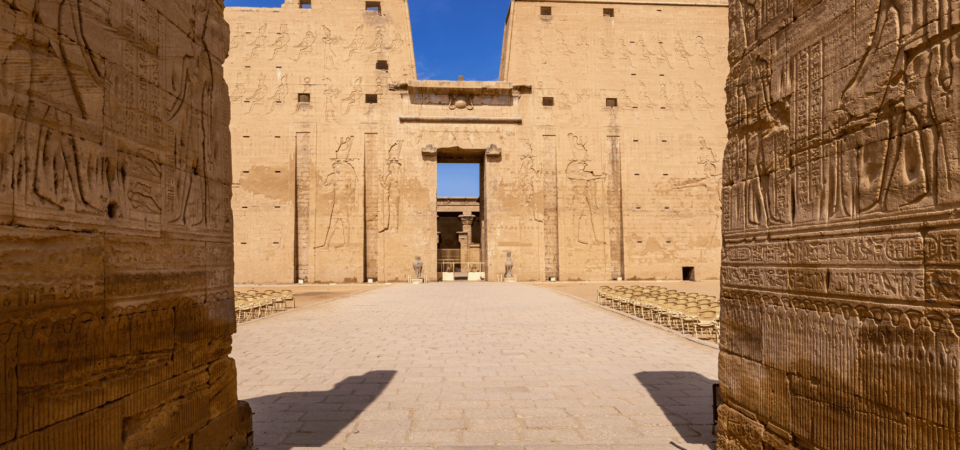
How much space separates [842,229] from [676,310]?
671 centimetres

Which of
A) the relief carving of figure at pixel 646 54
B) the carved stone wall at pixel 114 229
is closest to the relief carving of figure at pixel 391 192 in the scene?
the relief carving of figure at pixel 646 54

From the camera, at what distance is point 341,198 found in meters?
20.9

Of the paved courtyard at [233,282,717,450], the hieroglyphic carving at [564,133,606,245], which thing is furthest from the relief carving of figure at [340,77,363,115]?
the paved courtyard at [233,282,717,450]

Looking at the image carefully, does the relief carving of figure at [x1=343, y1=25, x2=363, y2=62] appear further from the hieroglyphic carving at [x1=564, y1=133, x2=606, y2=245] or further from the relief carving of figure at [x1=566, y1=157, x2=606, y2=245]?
the relief carving of figure at [x1=566, y1=157, x2=606, y2=245]

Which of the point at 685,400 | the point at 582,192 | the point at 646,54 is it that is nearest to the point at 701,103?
the point at 646,54

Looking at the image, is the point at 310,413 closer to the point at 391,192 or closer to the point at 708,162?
the point at 391,192

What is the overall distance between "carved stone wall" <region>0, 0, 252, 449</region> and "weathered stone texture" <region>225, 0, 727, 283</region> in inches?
716

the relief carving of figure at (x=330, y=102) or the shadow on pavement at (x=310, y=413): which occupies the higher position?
the relief carving of figure at (x=330, y=102)

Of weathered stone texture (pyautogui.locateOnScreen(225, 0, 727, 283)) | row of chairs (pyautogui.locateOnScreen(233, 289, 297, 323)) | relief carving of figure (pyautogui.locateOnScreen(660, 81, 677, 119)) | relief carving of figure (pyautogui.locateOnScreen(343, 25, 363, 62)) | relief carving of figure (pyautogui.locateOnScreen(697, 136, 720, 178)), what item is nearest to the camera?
row of chairs (pyautogui.locateOnScreen(233, 289, 297, 323))

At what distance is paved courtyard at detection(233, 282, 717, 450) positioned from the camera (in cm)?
344

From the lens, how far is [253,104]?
69.1ft

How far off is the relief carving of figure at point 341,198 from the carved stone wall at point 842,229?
63.2 feet

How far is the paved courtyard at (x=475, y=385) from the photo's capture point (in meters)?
→ 3.44

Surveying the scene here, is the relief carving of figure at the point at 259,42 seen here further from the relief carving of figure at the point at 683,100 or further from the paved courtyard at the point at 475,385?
the relief carving of figure at the point at 683,100
